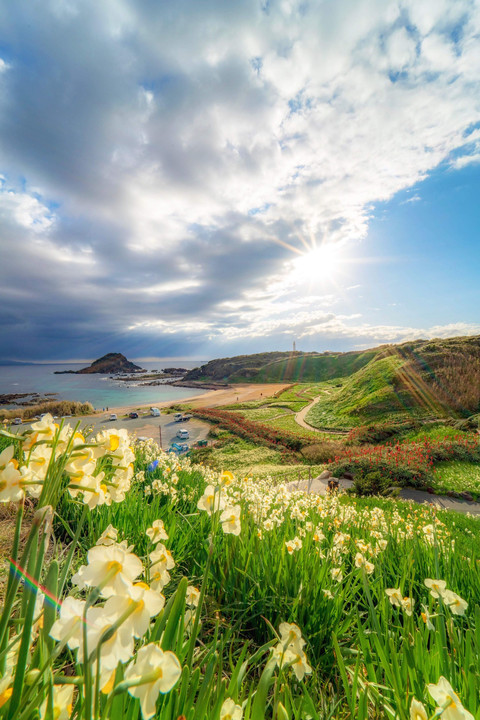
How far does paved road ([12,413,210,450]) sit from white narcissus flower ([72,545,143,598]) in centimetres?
2445

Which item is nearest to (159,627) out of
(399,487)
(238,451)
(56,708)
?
(56,708)

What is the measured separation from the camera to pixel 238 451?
22.2 meters

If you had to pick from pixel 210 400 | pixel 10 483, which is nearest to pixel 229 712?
pixel 10 483

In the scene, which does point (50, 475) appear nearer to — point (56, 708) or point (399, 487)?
point (56, 708)

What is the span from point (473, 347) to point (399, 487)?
23466mm

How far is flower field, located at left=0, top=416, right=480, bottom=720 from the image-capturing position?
0.70 meters

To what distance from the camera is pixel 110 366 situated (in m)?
170

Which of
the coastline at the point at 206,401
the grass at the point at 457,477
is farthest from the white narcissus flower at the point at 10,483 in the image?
the coastline at the point at 206,401

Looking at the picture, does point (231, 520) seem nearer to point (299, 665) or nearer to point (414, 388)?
point (299, 665)

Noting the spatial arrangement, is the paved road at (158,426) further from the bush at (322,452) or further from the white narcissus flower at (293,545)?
the white narcissus flower at (293,545)

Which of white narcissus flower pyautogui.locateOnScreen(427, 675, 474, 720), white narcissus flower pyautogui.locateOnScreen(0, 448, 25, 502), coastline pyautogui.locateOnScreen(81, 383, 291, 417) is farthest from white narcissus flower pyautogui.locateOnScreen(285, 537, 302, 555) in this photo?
coastline pyautogui.locateOnScreen(81, 383, 291, 417)

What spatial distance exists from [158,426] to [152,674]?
30542 mm

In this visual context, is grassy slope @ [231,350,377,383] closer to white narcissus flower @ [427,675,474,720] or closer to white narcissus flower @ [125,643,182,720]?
white narcissus flower @ [427,675,474,720]

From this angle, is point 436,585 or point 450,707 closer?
point 450,707
